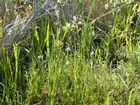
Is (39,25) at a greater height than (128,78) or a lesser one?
greater

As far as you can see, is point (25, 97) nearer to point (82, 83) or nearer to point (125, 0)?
point (82, 83)

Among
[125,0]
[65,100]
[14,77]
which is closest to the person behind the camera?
[65,100]

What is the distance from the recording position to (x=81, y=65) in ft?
6.89

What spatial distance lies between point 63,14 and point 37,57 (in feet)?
1.78

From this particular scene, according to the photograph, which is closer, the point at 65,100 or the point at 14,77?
the point at 65,100

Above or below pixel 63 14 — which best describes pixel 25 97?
below

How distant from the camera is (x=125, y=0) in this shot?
2.49 metres

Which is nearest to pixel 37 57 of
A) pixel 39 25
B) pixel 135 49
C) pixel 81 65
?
pixel 81 65

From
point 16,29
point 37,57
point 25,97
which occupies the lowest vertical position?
point 25,97

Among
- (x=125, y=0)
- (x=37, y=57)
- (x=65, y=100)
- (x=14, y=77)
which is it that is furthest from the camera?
(x=125, y=0)

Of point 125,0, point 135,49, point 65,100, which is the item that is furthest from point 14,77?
point 125,0

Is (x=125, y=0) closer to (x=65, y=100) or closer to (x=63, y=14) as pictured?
(x=63, y=14)

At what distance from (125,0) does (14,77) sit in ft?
Result: 3.14

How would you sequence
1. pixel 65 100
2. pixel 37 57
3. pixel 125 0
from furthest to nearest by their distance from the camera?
→ pixel 125 0 < pixel 37 57 < pixel 65 100
